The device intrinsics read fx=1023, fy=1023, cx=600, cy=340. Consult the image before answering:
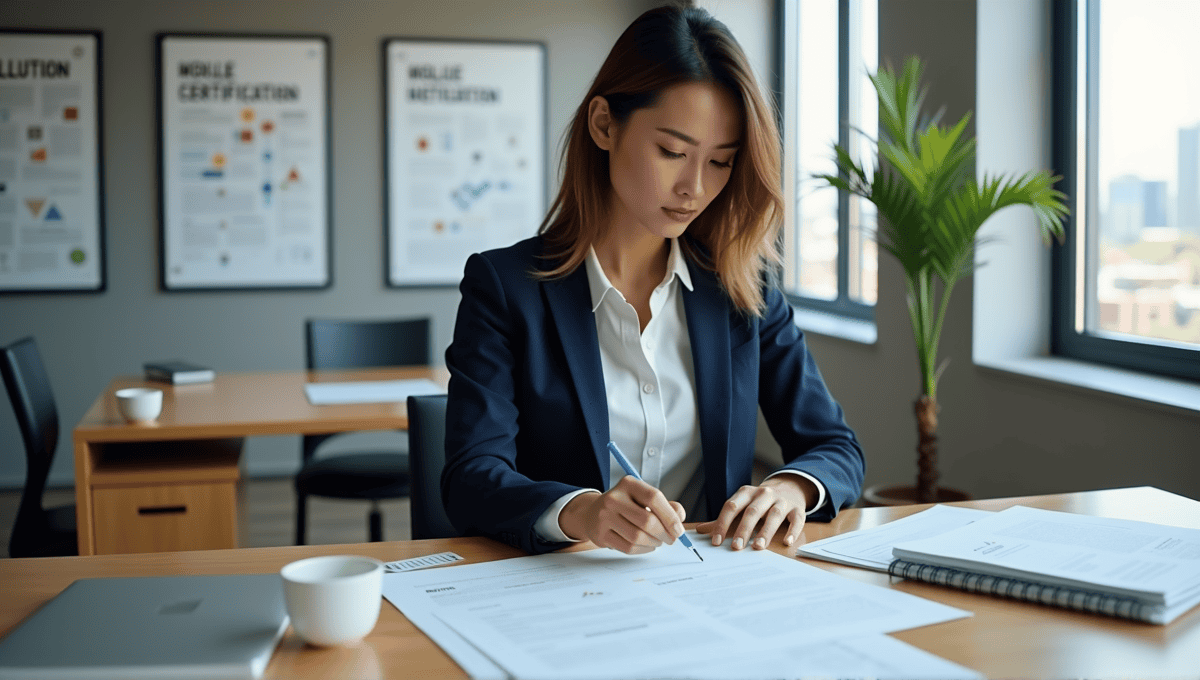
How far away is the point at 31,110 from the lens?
15.0ft

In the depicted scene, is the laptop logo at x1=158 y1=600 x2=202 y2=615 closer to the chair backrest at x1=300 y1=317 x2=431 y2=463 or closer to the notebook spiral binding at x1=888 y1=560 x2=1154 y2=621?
the notebook spiral binding at x1=888 y1=560 x2=1154 y2=621

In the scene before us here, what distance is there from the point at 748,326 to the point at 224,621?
88 cm

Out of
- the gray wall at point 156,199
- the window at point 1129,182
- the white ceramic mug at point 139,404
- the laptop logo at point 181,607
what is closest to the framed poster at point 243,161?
the gray wall at point 156,199

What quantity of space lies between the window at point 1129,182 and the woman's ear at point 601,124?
168 centimetres

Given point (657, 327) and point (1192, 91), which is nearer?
point (657, 327)

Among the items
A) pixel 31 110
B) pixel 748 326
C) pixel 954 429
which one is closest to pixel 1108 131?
pixel 954 429

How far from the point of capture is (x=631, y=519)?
1074 mm

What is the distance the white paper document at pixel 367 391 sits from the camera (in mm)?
2666

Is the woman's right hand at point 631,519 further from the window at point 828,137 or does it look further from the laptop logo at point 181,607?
the window at point 828,137

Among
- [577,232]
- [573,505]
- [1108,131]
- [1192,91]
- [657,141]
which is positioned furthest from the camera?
[1108,131]

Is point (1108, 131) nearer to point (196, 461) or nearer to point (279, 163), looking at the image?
point (196, 461)

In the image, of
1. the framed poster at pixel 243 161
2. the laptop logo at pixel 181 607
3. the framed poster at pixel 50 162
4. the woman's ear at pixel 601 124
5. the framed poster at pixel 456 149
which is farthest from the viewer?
the framed poster at pixel 456 149

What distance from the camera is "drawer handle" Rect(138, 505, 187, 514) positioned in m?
2.38

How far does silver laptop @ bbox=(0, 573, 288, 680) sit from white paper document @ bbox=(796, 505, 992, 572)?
59 centimetres
